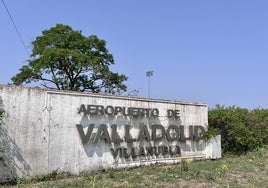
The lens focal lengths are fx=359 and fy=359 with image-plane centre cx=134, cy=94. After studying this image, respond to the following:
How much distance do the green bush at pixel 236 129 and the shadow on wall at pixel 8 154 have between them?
263 inches

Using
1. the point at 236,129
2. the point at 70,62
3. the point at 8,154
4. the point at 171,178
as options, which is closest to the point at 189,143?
the point at 236,129

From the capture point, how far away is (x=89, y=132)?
9.39 m

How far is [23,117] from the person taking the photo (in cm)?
838

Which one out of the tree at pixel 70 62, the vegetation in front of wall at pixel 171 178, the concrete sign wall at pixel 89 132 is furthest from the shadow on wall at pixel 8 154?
the tree at pixel 70 62

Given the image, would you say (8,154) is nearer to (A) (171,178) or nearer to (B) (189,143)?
(A) (171,178)

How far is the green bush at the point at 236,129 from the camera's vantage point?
42.1 feet

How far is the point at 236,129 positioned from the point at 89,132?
5.93 metres

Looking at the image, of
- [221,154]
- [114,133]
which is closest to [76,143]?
[114,133]

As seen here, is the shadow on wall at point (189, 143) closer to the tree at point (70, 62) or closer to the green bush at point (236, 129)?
the green bush at point (236, 129)

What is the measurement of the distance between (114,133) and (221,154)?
4723 mm

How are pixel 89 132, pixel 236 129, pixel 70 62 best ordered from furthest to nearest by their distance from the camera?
1. pixel 70 62
2. pixel 236 129
3. pixel 89 132

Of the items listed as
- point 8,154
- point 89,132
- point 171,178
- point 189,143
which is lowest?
point 171,178

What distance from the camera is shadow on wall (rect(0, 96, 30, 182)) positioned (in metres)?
8.08

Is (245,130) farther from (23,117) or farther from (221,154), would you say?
(23,117)
